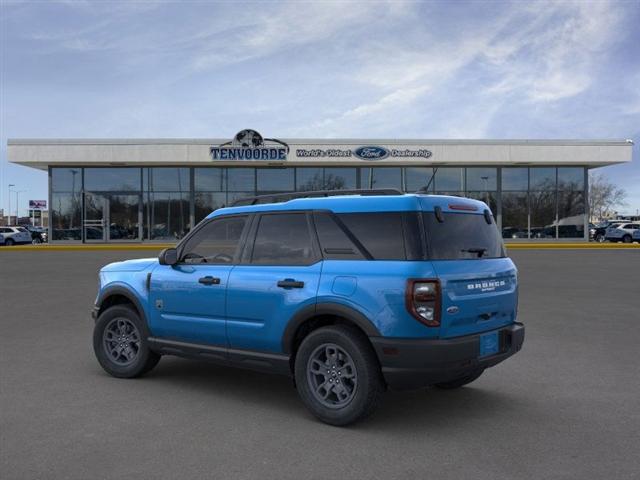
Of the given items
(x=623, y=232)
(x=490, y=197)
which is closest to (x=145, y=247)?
(x=490, y=197)

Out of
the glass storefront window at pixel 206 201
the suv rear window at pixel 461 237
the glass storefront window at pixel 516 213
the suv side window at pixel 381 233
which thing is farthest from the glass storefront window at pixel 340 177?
the suv side window at pixel 381 233

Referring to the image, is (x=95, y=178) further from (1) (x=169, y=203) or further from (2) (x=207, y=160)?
(2) (x=207, y=160)

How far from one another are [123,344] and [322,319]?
8.43ft

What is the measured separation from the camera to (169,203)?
37406 millimetres

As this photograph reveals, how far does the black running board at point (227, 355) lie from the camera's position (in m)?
5.03

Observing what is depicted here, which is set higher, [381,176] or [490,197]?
[381,176]

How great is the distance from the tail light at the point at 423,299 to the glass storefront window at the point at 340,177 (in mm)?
33911

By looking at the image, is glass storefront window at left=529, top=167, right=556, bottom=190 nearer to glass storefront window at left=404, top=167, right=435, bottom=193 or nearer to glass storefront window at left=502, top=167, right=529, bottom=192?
glass storefront window at left=502, top=167, right=529, bottom=192

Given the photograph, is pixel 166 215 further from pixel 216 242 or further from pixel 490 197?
pixel 216 242

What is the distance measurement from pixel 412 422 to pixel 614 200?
122 meters

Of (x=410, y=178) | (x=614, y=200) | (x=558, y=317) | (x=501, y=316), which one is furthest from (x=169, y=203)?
(x=614, y=200)

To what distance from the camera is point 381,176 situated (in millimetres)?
38344

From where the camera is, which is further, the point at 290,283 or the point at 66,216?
the point at 66,216

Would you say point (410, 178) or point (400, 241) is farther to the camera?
point (410, 178)
